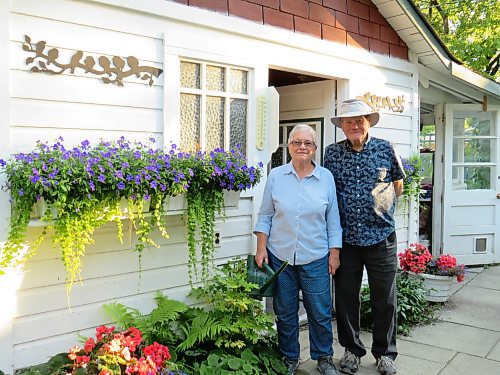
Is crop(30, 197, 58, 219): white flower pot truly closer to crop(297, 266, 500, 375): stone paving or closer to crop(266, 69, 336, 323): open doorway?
crop(297, 266, 500, 375): stone paving

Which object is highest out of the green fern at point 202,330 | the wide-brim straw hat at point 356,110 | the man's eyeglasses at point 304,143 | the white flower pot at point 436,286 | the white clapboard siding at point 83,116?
the wide-brim straw hat at point 356,110

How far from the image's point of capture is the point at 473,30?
1025 cm

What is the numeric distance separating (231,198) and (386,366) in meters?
1.56

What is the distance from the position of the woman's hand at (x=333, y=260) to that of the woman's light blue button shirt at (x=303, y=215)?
6cm

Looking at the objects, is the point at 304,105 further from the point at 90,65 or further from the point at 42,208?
the point at 42,208

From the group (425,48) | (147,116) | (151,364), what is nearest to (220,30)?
(147,116)

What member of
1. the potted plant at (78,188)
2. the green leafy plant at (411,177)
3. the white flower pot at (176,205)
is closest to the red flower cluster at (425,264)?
the green leafy plant at (411,177)

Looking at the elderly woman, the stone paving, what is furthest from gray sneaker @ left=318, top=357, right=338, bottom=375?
the stone paving

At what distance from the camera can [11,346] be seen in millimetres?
2742

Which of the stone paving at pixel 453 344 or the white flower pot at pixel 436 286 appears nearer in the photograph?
the stone paving at pixel 453 344

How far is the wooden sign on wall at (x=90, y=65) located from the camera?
277 centimetres

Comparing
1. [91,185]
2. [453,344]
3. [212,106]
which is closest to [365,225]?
[212,106]

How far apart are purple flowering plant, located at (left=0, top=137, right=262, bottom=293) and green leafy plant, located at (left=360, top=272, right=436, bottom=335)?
204cm

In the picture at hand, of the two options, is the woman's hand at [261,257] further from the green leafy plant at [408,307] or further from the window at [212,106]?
the green leafy plant at [408,307]
